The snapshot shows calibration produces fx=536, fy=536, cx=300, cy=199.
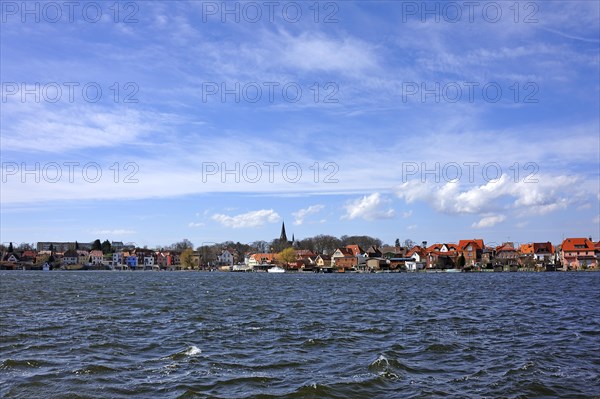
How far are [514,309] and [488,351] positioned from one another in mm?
18775

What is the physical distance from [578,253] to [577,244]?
2685 mm

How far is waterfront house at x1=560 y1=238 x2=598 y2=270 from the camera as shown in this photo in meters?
157

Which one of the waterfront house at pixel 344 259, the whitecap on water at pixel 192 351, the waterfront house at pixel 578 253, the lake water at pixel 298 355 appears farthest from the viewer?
the waterfront house at pixel 344 259

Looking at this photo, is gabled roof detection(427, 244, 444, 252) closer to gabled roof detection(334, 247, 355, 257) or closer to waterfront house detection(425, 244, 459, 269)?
waterfront house detection(425, 244, 459, 269)

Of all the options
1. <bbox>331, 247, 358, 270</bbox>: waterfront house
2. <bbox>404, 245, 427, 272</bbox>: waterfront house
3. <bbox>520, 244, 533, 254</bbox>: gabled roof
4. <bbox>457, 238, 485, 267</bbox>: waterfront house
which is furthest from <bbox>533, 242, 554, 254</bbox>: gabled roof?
<bbox>331, 247, 358, 270</bbox>: waterfront house

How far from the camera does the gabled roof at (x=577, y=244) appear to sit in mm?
159312

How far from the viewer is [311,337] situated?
23.6m

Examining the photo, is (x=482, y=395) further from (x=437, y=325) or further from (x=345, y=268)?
(x=345, y=268)

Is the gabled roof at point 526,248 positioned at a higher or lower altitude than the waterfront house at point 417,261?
higher

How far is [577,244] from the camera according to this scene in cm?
16050

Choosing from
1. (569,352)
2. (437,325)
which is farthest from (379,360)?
(437,325)

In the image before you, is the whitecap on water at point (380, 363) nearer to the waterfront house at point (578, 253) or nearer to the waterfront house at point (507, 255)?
the waterfront house at point (578, 253)

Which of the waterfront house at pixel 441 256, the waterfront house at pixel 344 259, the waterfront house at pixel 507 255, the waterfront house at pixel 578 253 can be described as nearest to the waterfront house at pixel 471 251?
the waterfront house at pixel 441 256

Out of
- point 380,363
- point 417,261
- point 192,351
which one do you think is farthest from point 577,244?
point 192,351
